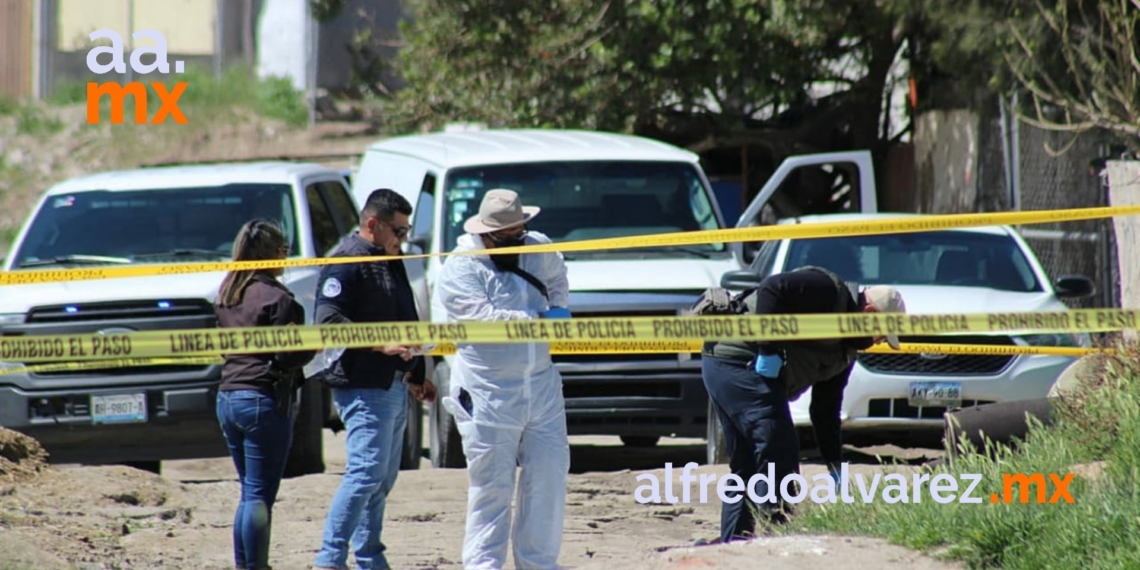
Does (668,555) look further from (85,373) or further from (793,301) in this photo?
(85,373)

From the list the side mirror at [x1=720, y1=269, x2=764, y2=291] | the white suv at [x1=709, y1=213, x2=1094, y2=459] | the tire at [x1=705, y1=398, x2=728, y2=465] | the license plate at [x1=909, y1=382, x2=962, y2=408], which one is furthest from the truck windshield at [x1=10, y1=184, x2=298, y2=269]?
the license plate at [x1=909, y1=382, x2=962, y2=408]

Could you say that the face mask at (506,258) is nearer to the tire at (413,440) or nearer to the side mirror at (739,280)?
the side mirror at (739,280)

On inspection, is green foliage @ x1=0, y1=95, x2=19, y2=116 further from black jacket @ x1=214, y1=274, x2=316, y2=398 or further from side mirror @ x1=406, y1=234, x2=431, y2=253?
black jacket @ x1=214, y1=274, x2=316, y2=398

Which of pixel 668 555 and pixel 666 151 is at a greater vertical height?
Answer: pixel 666 151

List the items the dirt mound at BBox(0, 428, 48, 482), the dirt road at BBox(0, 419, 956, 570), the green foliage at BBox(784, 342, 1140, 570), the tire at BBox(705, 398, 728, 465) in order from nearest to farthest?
the green foliage at BBox(784, 342, 1140, 570), the dirt road at BBox(0, 419, 956, 570), the dirt mound at BBox(0, 428, 48, 482), the tire at BBox(705, 398, 728, 465)

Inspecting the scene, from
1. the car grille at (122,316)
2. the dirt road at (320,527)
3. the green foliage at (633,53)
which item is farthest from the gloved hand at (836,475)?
the green foliage at (633,53)

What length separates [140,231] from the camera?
10594 mm

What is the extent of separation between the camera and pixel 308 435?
10180mm

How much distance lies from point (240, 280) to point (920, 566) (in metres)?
3.08

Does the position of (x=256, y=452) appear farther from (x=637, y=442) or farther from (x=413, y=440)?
(x=637, y=442)

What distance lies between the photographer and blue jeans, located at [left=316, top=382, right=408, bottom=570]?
703cm

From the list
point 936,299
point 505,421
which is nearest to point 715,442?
point 936,299

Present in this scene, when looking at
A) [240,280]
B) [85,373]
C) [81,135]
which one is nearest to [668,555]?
[240,280]

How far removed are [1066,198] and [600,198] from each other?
5.71 m
